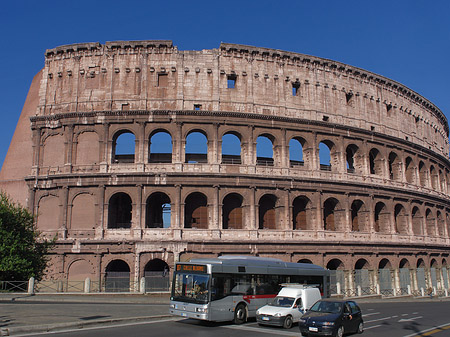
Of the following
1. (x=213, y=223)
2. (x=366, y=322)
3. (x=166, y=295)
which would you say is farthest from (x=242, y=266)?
(x=213, y=223)

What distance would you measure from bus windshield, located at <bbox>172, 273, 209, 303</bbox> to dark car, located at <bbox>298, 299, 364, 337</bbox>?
3764 millimetres

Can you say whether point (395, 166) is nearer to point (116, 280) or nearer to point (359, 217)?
point (359, 217)

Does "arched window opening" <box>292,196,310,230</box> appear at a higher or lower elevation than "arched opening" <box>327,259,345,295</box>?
higher

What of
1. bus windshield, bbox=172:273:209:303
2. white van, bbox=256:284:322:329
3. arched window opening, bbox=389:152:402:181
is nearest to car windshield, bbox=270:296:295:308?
white van, bbox=256:284:322:329

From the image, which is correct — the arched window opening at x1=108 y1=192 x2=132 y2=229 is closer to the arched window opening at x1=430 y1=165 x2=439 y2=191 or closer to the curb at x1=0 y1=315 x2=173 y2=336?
the curb at x1=0 y1=315 x2=173 y2=336

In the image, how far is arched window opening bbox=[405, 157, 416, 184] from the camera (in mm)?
40344

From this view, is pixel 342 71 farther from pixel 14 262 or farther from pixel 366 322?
pixel 14 262

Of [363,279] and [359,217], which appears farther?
[359,217]

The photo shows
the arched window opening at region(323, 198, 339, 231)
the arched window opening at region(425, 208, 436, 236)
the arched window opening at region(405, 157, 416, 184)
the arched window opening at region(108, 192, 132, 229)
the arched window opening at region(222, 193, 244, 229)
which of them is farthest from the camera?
the arched window opening at region(425, 208, 436, 236)

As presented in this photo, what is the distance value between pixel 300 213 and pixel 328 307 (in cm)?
1911

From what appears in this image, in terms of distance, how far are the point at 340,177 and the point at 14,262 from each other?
23.9m

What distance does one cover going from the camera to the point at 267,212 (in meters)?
32.8

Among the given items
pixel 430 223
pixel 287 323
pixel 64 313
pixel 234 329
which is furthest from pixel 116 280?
pixel 430 223

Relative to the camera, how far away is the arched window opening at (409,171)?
4034cm
